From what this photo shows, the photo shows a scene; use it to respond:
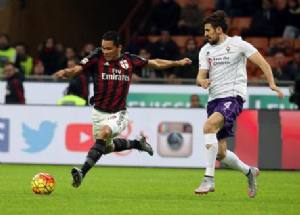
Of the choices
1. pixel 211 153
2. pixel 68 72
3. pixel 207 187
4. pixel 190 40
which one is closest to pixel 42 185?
pixel 68 72

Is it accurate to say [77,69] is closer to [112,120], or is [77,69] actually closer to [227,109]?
[112,120]

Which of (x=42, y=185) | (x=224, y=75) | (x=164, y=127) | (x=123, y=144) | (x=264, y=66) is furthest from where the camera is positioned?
(x=164, y=127)

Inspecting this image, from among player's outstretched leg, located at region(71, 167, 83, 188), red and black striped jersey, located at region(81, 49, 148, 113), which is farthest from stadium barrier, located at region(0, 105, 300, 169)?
player's outstretched leg, located at region(71, 167, 83, 188)

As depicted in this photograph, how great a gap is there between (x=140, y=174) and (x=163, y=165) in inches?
88.7

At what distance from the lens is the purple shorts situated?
12.7 meters

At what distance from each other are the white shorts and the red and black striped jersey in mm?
57

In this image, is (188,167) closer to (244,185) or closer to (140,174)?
(140,174)

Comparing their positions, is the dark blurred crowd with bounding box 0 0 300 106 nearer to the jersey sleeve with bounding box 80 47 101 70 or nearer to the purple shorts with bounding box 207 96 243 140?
the jersey sleeve with bounding box 80 47 101 70

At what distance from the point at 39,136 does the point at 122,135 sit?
4.89ft

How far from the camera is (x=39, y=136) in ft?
63.5

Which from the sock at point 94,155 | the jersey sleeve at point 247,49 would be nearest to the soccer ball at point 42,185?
the sock at point 94,155

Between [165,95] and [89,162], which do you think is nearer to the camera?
[89,162]

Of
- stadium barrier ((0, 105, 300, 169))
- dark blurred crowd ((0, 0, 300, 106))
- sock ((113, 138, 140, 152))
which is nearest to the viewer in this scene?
sock ((113, 138, 140, 152))

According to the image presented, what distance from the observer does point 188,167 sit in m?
19.2
